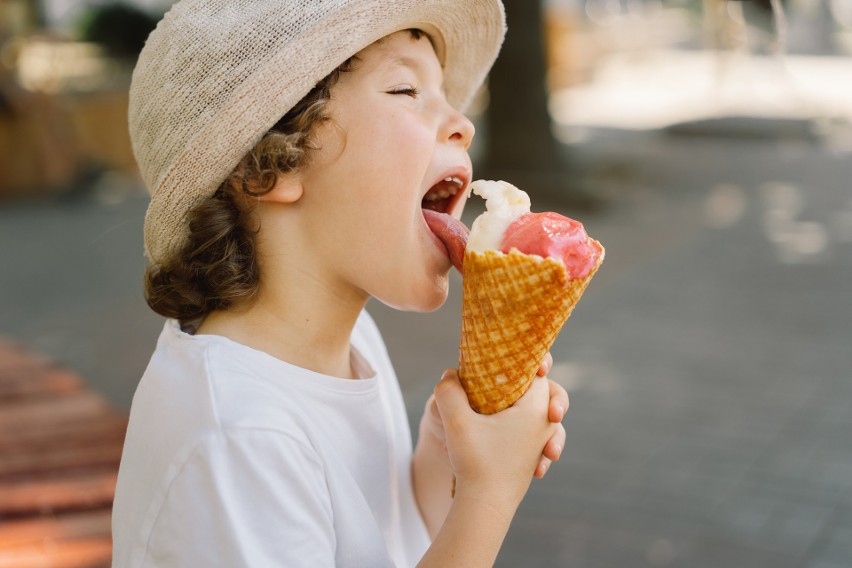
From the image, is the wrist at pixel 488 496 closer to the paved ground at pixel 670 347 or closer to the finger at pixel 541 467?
the finger at pixel 541 467

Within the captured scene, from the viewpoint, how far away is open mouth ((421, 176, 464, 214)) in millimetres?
1754

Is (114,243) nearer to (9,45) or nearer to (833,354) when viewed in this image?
(9,45)

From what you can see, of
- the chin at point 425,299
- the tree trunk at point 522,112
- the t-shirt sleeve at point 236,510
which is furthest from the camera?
the tree trunk at point 522,112

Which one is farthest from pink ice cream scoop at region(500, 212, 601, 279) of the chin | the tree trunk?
the tree trunk

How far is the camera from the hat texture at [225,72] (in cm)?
153

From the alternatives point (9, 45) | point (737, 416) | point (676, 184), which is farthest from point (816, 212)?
point (9, 45)

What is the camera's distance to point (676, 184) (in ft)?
34.9

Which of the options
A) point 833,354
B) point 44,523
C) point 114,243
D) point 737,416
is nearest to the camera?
point 44,523

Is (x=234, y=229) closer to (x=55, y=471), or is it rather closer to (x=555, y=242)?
(x=555, y=242)

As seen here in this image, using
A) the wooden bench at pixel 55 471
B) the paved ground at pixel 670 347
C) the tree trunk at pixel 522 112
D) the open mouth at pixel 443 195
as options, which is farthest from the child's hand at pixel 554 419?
the tree trunk at pixel 522 112

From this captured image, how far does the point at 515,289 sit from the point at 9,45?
11.0 meters

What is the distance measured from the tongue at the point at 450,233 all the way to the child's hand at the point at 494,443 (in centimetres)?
21

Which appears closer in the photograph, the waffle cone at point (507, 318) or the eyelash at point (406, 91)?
the waffle cone at point (507, 318)

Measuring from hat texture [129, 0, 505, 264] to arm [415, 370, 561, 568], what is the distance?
0.52 m
